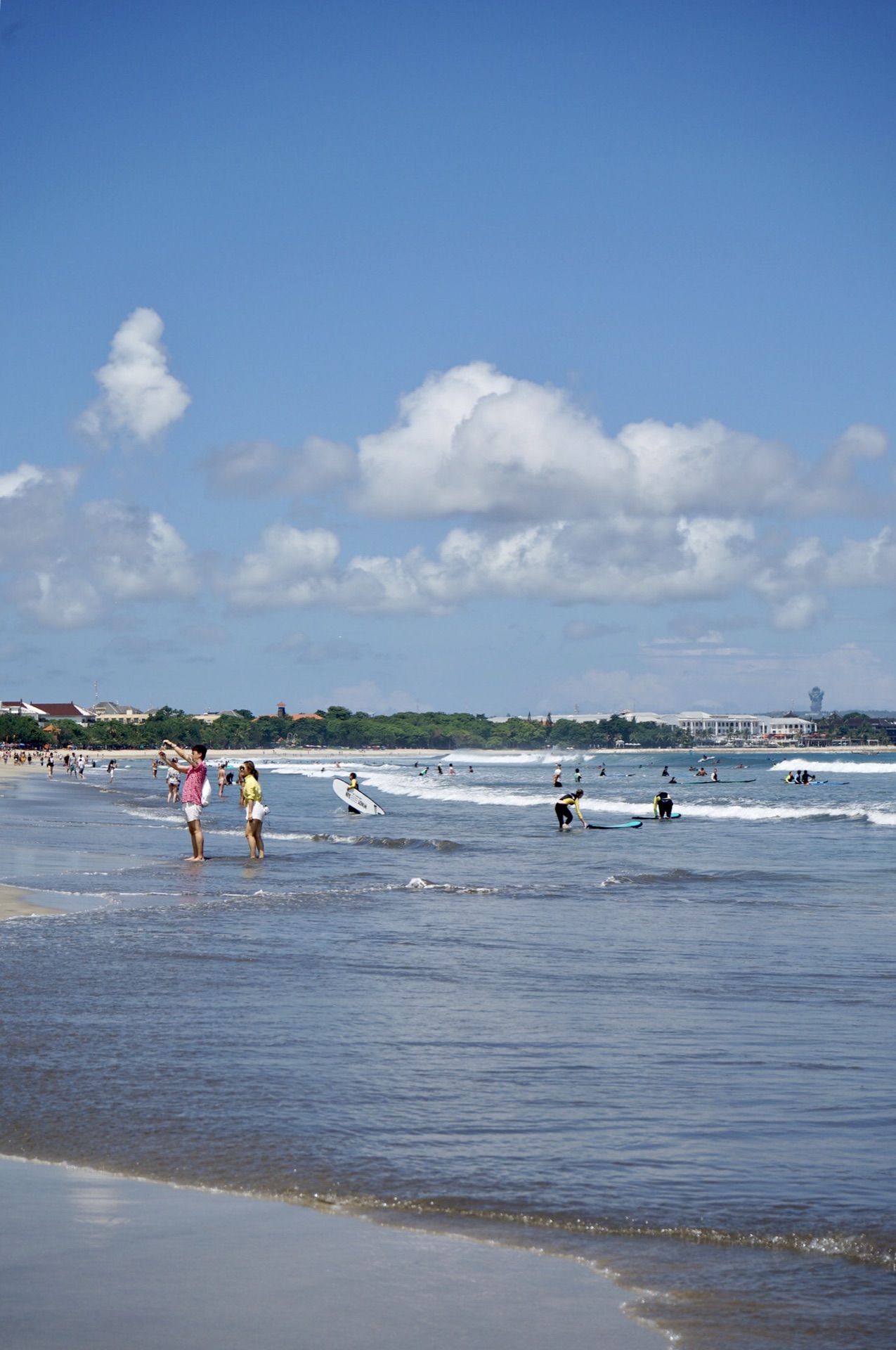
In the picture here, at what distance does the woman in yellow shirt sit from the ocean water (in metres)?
3.12

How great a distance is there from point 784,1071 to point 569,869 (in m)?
16.1

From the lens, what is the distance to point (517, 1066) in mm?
8078

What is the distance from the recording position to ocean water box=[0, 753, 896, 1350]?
5324 mm

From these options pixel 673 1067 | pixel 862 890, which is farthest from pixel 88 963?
pixel 862 890

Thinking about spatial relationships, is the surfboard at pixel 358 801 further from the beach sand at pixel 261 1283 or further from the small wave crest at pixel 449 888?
the beach sand at pixel 261 1283

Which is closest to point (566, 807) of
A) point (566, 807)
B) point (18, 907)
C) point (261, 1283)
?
point (566, 807)

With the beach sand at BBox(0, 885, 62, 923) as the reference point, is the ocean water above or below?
above

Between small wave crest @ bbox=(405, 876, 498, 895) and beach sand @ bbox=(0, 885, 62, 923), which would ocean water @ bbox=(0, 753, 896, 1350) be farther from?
beach sand @ bbox=(0, 885, 62, 923)

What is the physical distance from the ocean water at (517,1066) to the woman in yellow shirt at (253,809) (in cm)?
312

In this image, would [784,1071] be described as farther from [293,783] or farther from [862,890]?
[293,783]

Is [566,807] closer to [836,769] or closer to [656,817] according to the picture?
[656,817]

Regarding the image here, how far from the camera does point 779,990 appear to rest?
11.0 meters

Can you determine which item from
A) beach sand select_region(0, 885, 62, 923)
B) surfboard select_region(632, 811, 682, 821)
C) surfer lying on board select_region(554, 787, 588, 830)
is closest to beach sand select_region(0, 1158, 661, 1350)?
beach sand select_region(0, 885, 62, 923)

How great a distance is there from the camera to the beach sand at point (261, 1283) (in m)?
4.28
